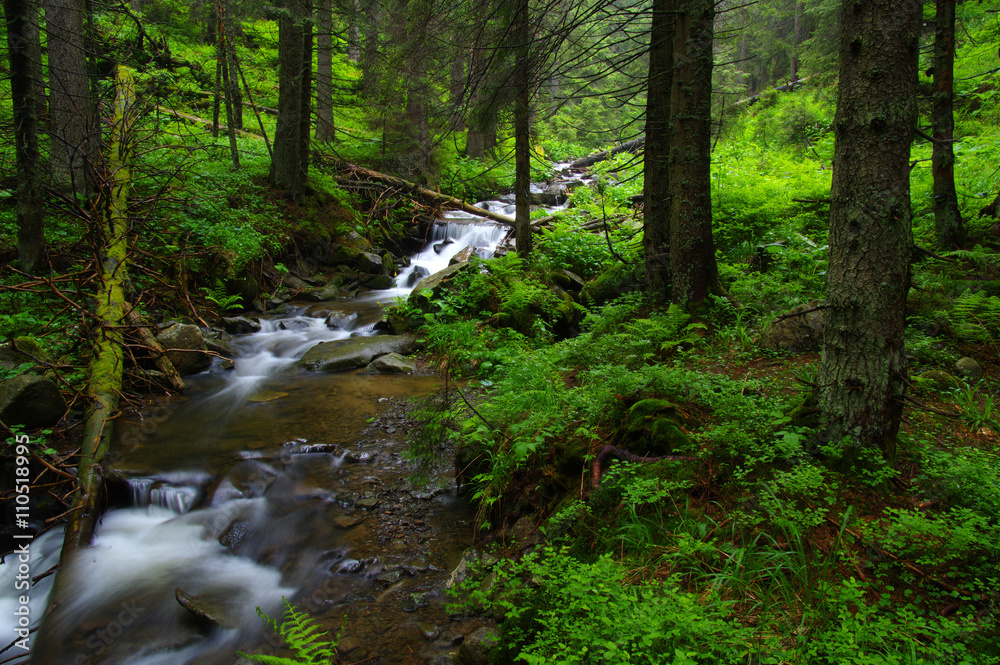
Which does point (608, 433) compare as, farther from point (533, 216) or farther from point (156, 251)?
point (533, 216)

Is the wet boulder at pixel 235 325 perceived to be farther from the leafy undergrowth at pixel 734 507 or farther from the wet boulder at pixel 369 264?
the leafy undergrowth at pixel 734 507

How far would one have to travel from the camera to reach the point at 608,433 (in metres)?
4.32

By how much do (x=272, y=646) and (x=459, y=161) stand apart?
59.7ft

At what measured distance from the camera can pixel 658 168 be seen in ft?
24.1

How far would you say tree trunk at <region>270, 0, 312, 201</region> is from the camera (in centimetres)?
1230

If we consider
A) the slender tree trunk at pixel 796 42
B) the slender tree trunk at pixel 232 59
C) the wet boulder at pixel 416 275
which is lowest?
the wet boulder at pixel 416 275

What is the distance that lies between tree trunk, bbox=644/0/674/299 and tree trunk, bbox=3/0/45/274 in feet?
28.4

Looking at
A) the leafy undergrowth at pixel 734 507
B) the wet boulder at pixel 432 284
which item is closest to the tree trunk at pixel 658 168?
the leafy undergrowth at pixel 734 507

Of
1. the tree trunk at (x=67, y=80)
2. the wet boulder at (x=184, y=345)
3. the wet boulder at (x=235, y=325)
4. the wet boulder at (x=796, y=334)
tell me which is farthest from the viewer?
the wet boulder at (x=235, y=325)

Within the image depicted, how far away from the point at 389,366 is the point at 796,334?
20.0 feet

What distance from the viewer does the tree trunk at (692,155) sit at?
19.6ft

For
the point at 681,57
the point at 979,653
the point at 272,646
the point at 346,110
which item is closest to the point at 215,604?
the point at 272,646

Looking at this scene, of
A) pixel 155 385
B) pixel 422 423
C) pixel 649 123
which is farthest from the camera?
pixel 155 385

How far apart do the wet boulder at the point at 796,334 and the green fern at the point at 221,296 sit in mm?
9454
